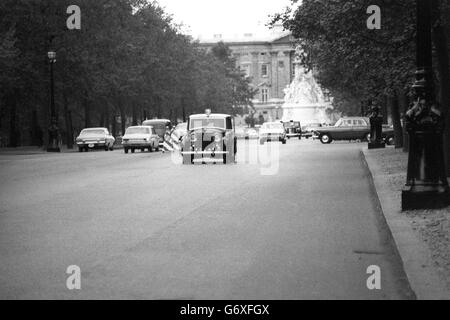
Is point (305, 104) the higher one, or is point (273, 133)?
point (305, 104)

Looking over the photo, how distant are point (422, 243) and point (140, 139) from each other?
43.3 m

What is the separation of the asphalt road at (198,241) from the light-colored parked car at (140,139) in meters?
30.2

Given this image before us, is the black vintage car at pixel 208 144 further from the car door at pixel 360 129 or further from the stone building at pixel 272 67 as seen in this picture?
the stone building at pixel 272 67

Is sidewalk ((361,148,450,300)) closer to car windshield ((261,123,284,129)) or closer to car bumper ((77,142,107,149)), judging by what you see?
car bumper ((77,142,107,149))

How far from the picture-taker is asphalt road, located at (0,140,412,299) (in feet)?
27.7

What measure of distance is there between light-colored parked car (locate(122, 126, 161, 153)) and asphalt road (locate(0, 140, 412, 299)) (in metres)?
30.2

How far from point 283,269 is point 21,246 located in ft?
12.2

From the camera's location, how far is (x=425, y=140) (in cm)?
1416

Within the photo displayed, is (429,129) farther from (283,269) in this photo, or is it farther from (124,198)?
(124,198)

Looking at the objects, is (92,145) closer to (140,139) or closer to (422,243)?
(140,139)

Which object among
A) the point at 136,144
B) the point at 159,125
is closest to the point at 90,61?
the point at 159,125

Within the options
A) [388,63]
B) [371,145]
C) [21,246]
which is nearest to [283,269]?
[21,246]

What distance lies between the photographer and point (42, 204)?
57.0 ft

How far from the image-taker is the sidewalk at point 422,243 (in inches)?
319
